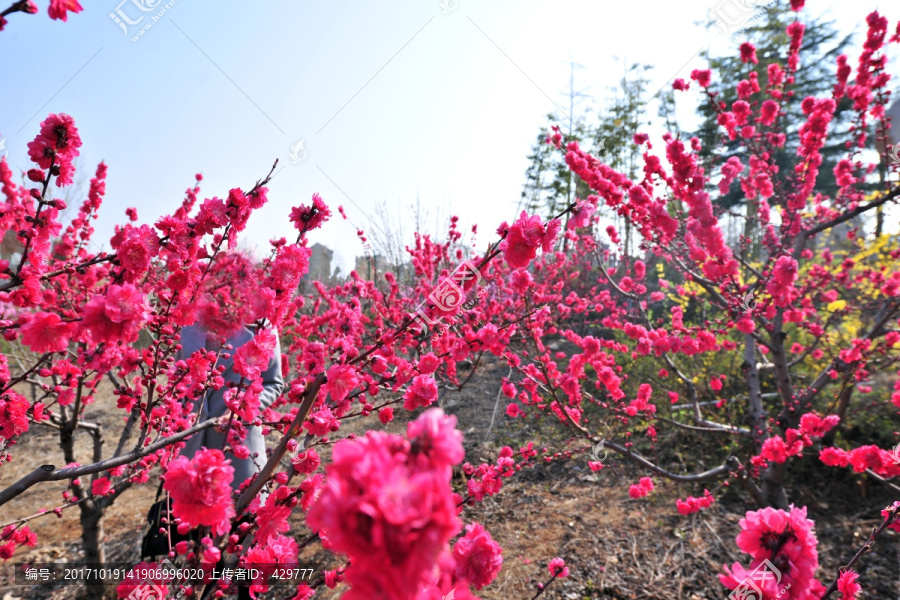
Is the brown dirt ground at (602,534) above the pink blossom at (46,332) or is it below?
below

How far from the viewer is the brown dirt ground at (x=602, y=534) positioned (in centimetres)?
281

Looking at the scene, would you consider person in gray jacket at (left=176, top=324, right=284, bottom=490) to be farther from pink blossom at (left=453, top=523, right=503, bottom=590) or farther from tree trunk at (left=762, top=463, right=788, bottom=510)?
tree trunk at (left=762, top=463, right=788, bottom=510)

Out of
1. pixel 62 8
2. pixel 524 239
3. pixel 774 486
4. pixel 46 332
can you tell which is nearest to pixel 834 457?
pixel 774 486

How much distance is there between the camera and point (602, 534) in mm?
3369

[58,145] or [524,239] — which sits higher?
[58,145]

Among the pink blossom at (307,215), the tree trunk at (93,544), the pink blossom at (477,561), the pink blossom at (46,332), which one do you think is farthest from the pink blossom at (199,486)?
the tree trunk at (93,544)

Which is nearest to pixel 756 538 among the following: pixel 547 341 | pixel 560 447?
pixel 560 447

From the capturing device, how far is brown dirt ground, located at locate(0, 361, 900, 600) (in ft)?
9.22

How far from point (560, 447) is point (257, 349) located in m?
4.50

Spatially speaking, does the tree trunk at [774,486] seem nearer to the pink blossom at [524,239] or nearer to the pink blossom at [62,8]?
the pink blossom at [524,239]

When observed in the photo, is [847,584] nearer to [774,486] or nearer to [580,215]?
[580,215]

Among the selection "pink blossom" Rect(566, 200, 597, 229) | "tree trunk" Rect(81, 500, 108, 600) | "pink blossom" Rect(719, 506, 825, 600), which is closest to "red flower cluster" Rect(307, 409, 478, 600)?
"pink blossom" Rect(719, 506, 825, 600)

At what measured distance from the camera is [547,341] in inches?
403

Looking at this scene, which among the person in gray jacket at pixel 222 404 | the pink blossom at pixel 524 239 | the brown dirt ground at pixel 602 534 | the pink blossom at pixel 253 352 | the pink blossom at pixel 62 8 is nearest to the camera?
the pink blossom at pixel 62 8
